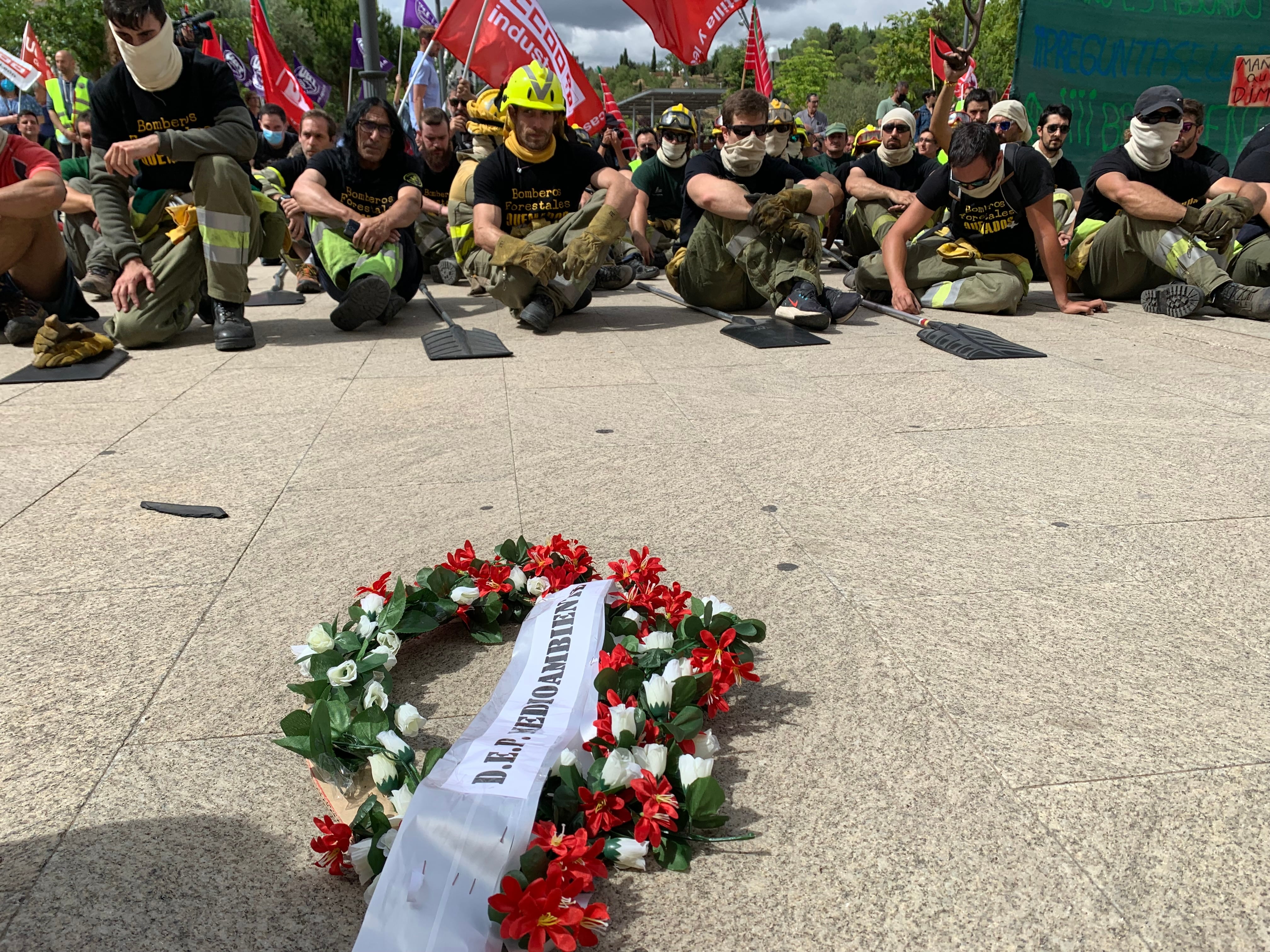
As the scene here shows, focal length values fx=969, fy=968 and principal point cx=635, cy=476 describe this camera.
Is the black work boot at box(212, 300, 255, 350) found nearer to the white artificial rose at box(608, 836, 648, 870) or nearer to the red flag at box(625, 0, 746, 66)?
the white artificial rose at box(608, 836, 648, 870)

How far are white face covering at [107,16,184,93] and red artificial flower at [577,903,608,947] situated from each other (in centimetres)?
540

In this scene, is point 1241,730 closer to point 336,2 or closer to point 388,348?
point 388,348

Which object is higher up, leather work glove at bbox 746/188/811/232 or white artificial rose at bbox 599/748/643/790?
leather work glove at bbox 746/188/811/232

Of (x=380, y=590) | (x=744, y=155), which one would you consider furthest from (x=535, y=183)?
(x=380, y=590)

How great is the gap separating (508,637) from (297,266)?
22.9 feet

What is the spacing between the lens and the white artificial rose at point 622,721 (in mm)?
1633

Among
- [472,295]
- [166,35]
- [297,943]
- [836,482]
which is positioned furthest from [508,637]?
[472,295]

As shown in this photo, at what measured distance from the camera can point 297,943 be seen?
53.4 inches

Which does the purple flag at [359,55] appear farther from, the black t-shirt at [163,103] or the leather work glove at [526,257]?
the leather work glove at [526,257]

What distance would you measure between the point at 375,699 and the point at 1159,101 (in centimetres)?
662

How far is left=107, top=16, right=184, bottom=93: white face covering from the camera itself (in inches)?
202

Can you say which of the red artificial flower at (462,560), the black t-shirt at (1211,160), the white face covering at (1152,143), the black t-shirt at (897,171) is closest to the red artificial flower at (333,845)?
the red artificial flower at (462,560)

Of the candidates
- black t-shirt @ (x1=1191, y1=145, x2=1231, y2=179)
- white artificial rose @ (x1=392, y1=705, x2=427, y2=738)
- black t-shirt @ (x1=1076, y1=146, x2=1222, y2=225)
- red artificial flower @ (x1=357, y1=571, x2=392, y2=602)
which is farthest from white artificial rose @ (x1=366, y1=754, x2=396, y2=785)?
black t-shirt @ (x1=1191, y1=145, x2=1231, y2=179)

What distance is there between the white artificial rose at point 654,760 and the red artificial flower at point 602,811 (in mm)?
73
